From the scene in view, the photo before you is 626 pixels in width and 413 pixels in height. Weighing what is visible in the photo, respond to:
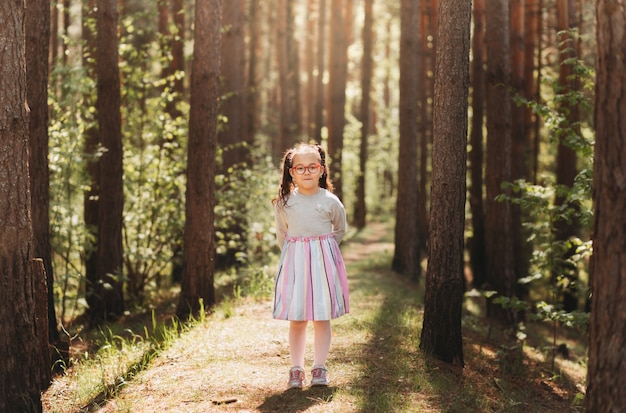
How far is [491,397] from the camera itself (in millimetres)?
6906

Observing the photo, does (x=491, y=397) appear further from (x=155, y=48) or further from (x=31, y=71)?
(x=155, y=48)

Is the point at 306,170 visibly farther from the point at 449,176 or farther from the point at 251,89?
the point at 251,89

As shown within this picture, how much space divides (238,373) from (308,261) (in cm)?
150

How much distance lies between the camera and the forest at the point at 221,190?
5480 millimetres

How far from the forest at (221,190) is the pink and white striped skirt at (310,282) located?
1.50 meters

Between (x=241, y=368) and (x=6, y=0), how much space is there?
3.83 meters

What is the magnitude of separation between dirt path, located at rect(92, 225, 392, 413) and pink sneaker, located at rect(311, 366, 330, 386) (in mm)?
68

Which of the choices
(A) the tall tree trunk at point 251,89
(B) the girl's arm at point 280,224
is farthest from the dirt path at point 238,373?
(A) the tall tree trunk at point 251,89

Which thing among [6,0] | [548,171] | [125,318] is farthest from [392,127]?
[6,0]

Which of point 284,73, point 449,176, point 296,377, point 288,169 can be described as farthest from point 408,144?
point 296,377

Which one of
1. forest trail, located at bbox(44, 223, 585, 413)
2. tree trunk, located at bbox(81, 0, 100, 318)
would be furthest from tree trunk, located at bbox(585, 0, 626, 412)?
tree trunk, located at bbox(81, 0, 100, 318)

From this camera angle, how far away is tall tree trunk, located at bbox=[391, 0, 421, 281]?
48.8ft

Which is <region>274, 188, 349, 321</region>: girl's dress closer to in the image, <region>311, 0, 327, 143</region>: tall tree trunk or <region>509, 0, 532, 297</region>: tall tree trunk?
<region>509, 0, 532, 297</region>: tall tree trunk

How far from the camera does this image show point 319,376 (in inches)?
243
